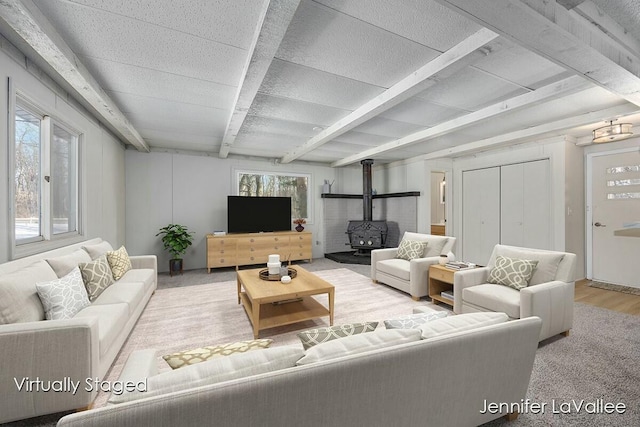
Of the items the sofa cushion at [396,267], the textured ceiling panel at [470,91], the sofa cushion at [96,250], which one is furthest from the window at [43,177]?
the sofa cushion at [396,267]

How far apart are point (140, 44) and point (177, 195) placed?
376cm

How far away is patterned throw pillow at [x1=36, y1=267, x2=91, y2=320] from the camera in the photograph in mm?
1799

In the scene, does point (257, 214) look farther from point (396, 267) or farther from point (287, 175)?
point (396, 267)

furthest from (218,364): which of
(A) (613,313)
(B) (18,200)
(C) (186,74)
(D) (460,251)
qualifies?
(D) (460,251)

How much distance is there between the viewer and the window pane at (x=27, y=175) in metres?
2.31

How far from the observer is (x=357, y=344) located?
1.06 m

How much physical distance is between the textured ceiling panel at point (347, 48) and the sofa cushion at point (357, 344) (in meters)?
1.85

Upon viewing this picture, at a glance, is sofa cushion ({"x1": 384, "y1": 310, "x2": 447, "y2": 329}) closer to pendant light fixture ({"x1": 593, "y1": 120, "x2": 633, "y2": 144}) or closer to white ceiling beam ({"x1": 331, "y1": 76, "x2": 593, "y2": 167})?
white ceiling beam ({"x1": 331, "y1": 76, "x2": 593, "y2": 167})

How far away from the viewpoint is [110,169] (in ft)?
13.5

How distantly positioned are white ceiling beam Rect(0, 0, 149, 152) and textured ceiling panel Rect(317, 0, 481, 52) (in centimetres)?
171

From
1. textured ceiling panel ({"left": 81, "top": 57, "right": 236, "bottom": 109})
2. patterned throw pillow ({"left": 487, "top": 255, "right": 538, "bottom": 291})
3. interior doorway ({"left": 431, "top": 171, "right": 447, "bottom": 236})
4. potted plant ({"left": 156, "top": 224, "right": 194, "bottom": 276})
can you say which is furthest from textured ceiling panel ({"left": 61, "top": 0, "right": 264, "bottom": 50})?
interior doorway ({"left": 431, "top": 171, "right": 447, "bottom": 236})

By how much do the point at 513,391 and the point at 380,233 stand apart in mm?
4876

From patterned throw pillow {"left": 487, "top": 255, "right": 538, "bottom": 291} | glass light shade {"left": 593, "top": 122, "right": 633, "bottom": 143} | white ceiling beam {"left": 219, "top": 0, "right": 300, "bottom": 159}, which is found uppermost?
white ceiling beam {"left": 219, "top": 0, "right": 300, "bottom": 159}

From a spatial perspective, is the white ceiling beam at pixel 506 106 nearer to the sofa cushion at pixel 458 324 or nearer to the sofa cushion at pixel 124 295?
the sofa cushion at pixel 458 324
